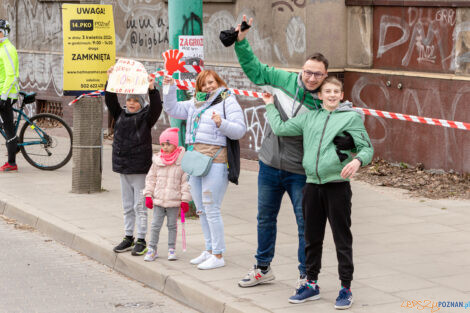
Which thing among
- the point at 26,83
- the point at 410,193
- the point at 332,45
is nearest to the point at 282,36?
the point at 332,45

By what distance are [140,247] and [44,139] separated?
16.7 ft

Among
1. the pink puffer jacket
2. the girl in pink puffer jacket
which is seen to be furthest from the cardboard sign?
the pink puffer jacket

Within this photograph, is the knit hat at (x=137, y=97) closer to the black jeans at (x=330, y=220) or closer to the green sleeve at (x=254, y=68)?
the green sleeve at (x=254, y=68)

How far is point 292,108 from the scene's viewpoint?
662cm

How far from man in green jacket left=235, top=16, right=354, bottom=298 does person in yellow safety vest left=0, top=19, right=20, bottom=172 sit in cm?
625

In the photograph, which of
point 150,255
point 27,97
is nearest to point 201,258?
point 150,255

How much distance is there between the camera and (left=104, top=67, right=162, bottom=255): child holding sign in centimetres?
792

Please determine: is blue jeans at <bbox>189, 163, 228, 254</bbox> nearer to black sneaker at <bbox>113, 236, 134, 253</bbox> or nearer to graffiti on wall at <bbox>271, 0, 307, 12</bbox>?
black sneaker at <bbox>113, 236, 134, 253</bbox>

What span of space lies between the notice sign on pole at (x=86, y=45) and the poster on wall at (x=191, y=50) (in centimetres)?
151

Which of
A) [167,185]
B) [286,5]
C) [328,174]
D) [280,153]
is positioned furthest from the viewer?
[286,5]

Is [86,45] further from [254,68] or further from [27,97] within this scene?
[254,68]

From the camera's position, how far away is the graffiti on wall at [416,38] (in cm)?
1149

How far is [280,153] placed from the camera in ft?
21.7

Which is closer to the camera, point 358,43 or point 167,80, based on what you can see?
point 167,80
